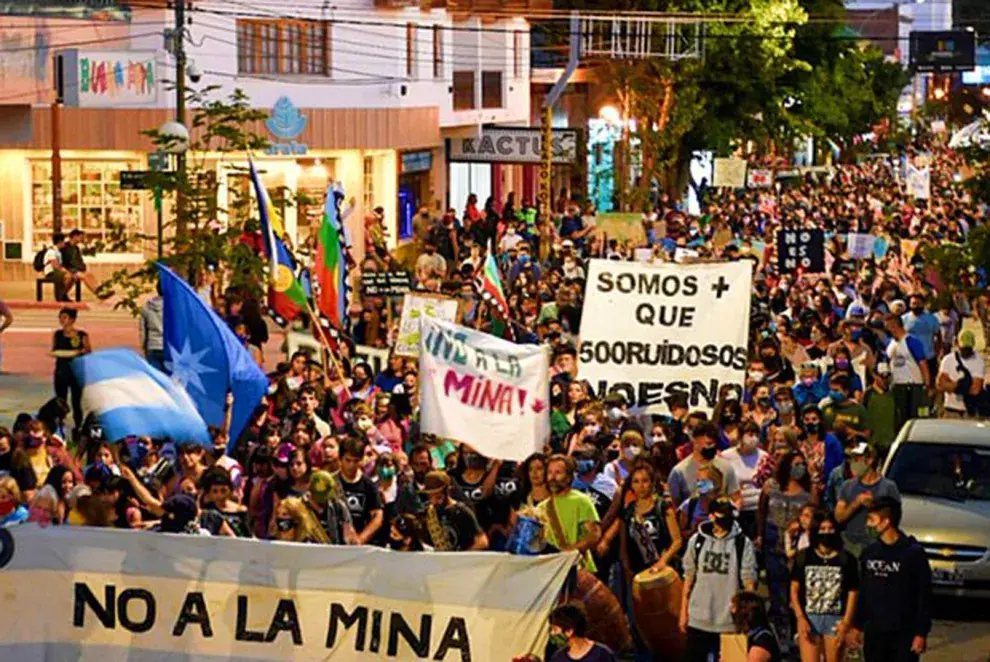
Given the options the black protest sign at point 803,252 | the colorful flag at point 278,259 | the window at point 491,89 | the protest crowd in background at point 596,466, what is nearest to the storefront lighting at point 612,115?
the window at point 491,89

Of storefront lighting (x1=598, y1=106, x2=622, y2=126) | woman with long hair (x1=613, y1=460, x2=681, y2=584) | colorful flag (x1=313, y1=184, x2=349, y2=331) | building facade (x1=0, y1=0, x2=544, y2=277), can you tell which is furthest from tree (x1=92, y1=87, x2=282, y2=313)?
storefront lighting (x1=598, y1=106, x2=622, y2=126)

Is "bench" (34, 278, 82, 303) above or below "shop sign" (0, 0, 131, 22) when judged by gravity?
below

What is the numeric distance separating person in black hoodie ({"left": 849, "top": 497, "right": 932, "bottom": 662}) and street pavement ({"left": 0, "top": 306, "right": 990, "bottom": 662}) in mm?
1909

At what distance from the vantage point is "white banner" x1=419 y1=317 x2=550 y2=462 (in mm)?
16172

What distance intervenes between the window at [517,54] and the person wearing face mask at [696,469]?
138 feet

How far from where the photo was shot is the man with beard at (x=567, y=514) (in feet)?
48.0

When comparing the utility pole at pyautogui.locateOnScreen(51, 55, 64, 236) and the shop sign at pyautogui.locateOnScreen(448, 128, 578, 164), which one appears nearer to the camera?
the utility pole at pyautogui.locateOnScreen(51, 55, 64, 236)

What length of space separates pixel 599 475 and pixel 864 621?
2572 mm

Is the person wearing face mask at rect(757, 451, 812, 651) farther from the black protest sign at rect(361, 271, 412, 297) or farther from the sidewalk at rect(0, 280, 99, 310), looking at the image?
the sidewalk at rect(0, 280, 99, 310)

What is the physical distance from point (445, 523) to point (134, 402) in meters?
2.72

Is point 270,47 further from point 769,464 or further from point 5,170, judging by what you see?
point 769,464

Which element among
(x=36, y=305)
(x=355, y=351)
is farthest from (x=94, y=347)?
(x=355, y=351)

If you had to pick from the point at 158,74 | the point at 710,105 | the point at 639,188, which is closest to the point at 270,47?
the point at 158,74

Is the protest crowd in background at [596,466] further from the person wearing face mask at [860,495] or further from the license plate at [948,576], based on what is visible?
the license plate at [948,576]
